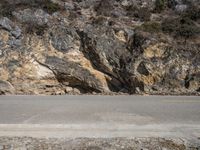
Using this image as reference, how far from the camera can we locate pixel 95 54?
54.2ft

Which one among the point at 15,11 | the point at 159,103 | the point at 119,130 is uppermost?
the point at 15,11

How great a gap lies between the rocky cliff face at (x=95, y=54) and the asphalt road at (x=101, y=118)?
13.2 ft

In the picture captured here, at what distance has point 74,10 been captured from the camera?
19.7 metres

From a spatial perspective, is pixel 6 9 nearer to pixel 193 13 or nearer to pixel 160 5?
pixel 160 5

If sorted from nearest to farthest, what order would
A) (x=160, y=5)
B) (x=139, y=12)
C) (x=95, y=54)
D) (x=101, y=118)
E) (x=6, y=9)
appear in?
(x=101, y=118) < (x=95, y=54) < (x=6, y=9) < (x=139, y=12) < (x=160, y=5)

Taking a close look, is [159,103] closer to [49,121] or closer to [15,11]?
[49,121]

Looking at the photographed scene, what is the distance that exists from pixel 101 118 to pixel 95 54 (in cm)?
844

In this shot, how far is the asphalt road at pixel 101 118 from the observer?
6.94 metres

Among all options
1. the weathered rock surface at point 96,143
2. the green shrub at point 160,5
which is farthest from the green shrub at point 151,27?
the weathered rock surface at point 96,143

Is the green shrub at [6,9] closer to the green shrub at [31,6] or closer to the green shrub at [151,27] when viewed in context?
the green shrub at [31,6]

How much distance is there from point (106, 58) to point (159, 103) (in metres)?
5.85

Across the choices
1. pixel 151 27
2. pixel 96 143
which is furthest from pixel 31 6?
pixel 96 143

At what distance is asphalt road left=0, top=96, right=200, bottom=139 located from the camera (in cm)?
694

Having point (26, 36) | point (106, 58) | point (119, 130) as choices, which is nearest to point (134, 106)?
point (119, 130)
